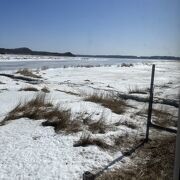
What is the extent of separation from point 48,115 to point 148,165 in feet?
9.23

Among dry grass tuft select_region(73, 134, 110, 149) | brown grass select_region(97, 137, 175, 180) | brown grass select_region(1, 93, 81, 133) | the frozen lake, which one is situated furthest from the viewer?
the frozen lake

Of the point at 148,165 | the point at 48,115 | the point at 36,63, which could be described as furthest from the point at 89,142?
the point at 36,63

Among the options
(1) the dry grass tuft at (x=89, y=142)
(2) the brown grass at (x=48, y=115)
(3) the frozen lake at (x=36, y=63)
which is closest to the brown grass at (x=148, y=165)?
(1) the dry grass tuft at (x=89, y=142)

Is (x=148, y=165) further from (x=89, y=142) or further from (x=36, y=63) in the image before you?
(x=36, y=63)

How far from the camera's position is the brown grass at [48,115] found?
5.07 meters

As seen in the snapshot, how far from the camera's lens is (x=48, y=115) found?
5.76 meters

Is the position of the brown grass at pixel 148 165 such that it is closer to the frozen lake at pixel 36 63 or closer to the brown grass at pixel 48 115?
the brown grass at pixel 48 115

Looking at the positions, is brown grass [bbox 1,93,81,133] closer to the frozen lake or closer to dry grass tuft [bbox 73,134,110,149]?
dry grass tuft [bbox 73,134,110,149]

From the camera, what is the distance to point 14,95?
937 centimetres

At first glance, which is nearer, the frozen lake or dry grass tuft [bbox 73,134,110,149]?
dry grass tuft [bbox 73,134,110,149]

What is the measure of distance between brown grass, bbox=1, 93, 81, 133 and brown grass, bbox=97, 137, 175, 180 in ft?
4.66

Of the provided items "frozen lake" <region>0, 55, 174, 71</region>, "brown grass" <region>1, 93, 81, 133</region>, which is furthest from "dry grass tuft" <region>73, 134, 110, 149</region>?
"frozen lake" <region>0, 55, 174, 71</region>

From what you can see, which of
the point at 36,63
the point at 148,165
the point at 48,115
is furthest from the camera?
the point at 36,63

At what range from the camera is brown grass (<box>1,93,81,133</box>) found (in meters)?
5.07
